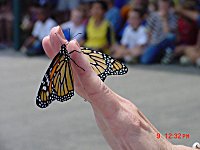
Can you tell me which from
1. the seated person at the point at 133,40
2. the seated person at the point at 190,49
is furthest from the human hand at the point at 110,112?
the seated person at the point at 133,40

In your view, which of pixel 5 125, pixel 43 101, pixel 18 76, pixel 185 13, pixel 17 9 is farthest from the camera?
pixel 17 9

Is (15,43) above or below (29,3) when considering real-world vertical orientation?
below

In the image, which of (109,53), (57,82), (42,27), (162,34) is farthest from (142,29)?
(57,82)

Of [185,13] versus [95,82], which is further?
[185,13]

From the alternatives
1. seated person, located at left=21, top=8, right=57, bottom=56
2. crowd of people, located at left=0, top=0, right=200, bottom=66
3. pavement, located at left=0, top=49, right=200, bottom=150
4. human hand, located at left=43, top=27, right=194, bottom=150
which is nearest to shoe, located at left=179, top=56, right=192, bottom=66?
crowd of people, located at left=0, top=0, right=200, bottom=66

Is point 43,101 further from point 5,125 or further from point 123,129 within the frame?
point 5,125

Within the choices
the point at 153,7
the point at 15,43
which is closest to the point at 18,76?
the point at 153,7

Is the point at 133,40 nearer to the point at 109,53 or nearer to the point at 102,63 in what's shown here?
the point at 109,53

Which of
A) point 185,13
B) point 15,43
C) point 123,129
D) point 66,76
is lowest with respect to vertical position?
point 15,43

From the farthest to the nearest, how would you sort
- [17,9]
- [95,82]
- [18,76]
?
[17,9], [18,76], [95,82]
